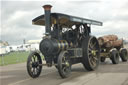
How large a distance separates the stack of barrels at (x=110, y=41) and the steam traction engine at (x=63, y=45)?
1.61 m

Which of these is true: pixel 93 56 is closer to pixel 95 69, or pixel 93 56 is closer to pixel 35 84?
pixel 95 69

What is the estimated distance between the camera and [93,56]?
9953 mm

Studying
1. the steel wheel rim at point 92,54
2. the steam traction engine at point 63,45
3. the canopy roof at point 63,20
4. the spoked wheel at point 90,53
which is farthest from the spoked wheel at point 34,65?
the steel wheel rim at point 92,54

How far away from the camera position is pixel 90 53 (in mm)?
9672

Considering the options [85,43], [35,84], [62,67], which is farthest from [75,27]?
[35,84]

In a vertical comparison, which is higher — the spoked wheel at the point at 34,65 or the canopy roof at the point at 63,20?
the canopy roof at the point at 63,20

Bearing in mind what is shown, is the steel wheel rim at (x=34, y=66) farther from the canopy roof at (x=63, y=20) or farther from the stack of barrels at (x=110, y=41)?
the stack of barrels at (x=110, y=41)

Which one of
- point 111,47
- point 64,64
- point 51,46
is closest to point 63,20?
point 51,46

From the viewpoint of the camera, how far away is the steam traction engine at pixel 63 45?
26.4ft

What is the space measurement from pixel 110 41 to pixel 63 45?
16.0 feet

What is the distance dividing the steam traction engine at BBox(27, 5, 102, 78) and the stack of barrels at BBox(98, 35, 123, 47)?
161 centimetres

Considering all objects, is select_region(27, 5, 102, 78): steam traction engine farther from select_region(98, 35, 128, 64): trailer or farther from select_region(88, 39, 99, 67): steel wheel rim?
select_region(98, 35, 128, 64): trailer

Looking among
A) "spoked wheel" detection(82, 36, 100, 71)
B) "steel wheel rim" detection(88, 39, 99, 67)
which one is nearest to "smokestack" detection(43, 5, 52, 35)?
"spoked wheel" detection(82, 36, 100, 71)

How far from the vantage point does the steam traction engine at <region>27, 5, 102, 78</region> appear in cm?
804
